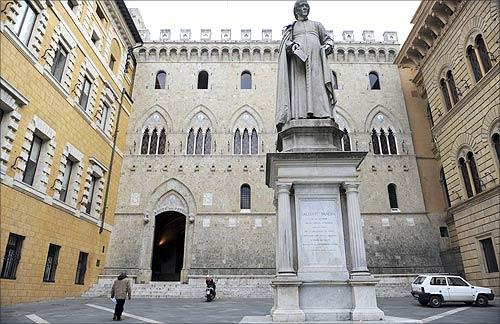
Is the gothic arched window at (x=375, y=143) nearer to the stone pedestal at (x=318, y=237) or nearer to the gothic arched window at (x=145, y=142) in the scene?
the gothic arched window at (x=145, y=142)

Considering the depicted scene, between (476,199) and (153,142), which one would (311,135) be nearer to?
(476,199)

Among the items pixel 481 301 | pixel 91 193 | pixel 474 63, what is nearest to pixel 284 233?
pixel 481 301

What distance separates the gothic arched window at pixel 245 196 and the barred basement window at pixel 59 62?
11685mm

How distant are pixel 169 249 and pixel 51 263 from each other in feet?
49.7

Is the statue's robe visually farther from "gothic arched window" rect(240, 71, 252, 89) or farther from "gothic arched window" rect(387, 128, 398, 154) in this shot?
"gothic arched window" rect(387, 128, 398, 154)

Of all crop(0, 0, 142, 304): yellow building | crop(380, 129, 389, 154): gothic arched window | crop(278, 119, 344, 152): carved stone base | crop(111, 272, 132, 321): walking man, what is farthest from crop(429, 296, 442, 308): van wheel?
crop(0, 0, 142, 304): yellow building

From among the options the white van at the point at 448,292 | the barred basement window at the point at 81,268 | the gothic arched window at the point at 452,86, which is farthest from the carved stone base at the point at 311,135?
the barred basement window at the point at 81,268

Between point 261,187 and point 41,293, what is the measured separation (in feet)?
41.3

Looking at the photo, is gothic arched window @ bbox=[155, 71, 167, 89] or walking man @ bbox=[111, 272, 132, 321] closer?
walking man @ bbox=[111, 272, 132, 321]

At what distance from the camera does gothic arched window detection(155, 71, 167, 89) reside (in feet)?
80.8

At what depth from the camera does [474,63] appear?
15.4 meters

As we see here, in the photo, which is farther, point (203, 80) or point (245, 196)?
point (203, 80)

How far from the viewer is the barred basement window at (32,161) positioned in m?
12.9

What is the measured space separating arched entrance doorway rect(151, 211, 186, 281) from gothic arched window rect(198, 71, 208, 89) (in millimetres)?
9839
